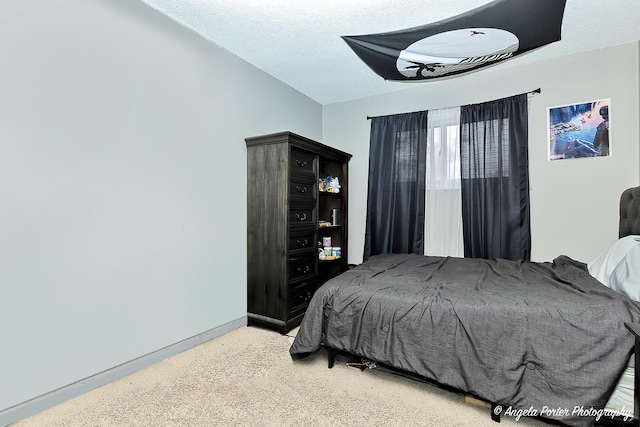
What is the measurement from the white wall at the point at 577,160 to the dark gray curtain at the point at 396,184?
1.73ft

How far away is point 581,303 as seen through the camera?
151cm

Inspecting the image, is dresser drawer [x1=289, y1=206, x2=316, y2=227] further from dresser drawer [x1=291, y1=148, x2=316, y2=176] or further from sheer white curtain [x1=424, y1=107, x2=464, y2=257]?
sheer white curtain [x1=424, y1=107, x2=464, y2=257]

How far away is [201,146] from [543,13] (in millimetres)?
2593

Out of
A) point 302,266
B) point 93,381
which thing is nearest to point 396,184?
point 302,266

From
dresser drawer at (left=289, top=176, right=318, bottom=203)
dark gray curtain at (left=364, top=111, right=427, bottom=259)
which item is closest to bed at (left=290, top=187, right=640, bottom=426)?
dresser drawer at (left=289, top=176, right=318, bottom=203)

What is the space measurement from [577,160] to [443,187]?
1166mm

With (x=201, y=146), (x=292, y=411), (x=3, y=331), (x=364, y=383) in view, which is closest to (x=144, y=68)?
(x=201, y=146)

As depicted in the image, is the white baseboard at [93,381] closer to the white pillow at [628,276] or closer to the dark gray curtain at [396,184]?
the dark gray curtain at [396,184]

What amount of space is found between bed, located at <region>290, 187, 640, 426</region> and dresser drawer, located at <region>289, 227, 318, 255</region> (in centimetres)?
72

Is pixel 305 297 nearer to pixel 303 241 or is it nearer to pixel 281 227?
pixel 303 241

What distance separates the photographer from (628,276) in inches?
64.4

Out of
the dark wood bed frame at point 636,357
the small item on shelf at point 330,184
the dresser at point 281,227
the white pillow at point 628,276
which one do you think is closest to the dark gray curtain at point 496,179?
the dark wood bed frame at point 636,357

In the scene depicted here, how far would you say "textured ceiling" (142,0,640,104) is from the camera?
206 centimetres

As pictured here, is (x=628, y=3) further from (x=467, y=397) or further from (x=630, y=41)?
(x=467, y=397)
